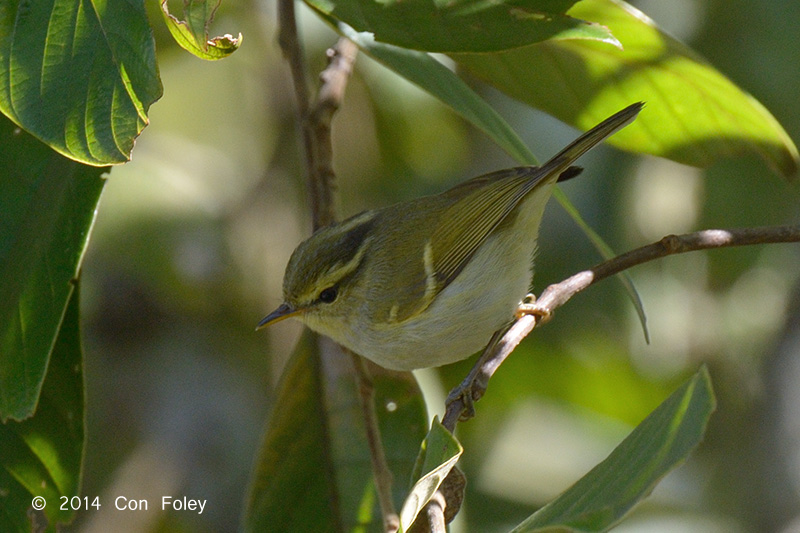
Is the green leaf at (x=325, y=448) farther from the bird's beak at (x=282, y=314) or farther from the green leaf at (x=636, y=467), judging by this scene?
the green leaf at (x=636, y=467)

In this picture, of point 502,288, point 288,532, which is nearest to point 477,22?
point 502,288

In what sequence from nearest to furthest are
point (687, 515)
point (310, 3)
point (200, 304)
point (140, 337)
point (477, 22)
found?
point (477, 22), point (310, 3), point (687, 515), point (200, 304), point (140, 337)

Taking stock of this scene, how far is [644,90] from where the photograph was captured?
2059 mm

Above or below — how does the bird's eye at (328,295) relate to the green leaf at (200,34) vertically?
below

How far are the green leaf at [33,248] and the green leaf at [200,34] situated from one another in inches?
20.7

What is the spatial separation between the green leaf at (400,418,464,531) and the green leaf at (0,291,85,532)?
103 cm

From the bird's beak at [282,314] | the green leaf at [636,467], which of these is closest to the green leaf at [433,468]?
the green leaf at [636,467]

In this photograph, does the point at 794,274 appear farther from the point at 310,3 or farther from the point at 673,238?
the point at 310,3

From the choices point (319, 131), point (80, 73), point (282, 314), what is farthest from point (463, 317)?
point (80, 73)

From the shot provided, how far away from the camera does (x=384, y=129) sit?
13.0 ft

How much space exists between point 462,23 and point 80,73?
2.31ft

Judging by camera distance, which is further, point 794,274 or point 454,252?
point 794,274

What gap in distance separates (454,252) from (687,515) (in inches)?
70.7

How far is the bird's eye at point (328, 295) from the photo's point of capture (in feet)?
7.76
